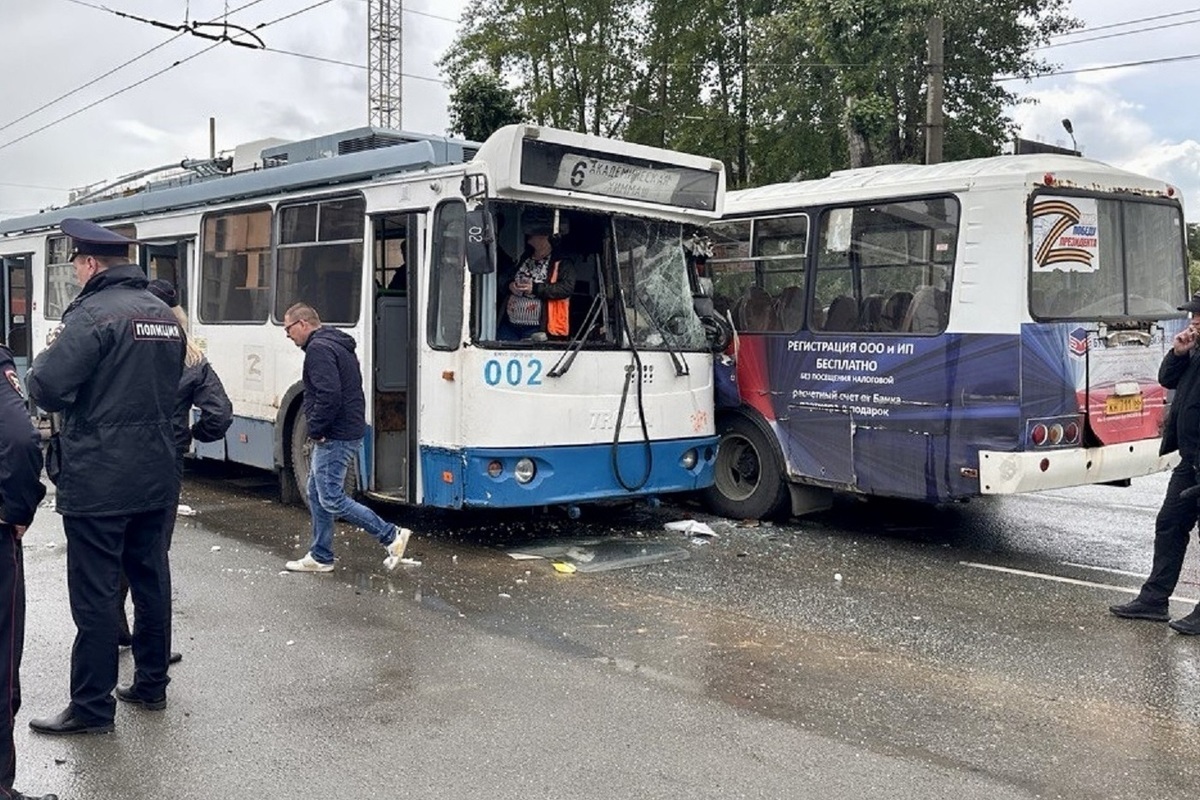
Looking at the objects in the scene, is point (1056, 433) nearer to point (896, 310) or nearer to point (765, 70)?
point (896, 310)

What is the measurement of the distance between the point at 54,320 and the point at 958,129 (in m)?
21.0

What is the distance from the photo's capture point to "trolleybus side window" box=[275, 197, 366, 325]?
922cm

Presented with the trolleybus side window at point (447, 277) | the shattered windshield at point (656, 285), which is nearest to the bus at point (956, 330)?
the shattered windshield at point (656, 285)

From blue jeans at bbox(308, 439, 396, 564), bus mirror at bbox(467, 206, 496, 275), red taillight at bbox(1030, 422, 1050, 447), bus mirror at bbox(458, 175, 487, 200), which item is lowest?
blue jeans at bbox(308, 439, 396, 564)

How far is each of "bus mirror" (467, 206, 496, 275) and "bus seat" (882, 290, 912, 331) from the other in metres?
3.13

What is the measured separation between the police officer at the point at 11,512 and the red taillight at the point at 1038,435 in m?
6.26

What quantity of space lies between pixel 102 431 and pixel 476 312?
363 cm

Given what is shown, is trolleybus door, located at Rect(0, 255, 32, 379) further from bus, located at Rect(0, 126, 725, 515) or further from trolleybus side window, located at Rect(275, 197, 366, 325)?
trolleybus side window, located at Rect(275, 197, 366, 325)

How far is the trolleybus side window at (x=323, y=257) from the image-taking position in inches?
363

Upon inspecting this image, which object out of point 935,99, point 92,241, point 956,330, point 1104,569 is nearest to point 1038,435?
point 956,330

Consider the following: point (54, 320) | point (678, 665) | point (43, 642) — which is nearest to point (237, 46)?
point (54, 320)

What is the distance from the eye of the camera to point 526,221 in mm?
8422

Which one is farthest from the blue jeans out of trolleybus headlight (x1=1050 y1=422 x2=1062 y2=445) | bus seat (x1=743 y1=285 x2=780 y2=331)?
trolleybus headlight (x1=1050 y1=422 x2=1062 y2=445)

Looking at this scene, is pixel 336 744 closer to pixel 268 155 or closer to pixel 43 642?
pixel 43 642
